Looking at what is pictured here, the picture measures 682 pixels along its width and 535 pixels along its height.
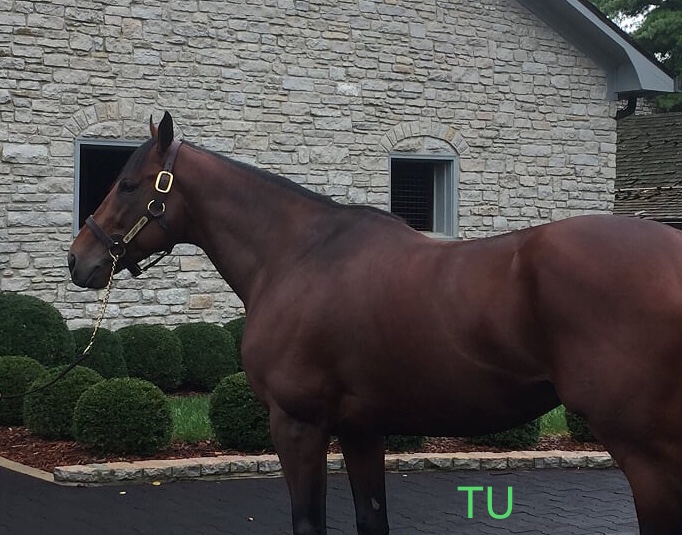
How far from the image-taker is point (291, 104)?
13.0 metres

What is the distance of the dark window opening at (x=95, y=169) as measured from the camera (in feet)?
39.7

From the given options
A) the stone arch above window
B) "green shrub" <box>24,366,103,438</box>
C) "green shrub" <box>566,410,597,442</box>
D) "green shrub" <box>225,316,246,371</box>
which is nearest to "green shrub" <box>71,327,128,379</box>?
"green shrub" <box>225,316,246,371</box>

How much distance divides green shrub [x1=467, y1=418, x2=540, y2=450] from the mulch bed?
2.2 inches

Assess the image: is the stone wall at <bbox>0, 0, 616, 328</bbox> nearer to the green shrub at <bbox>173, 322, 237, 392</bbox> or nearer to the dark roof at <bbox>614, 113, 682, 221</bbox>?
the green shrub at <bbox>173, 322, 237, 392</bbox>

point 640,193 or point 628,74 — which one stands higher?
point 628,74

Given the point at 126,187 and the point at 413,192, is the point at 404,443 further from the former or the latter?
the point at 413,192

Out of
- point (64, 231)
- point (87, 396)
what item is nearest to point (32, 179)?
point (64, 231)

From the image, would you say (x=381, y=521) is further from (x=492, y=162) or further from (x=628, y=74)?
(x=628, y=74)

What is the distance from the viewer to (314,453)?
3.98 m

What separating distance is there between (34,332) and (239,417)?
12.8ft

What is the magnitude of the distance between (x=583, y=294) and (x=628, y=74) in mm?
12210

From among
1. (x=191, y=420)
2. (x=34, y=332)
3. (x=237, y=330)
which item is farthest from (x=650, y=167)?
(x=34, y=332)

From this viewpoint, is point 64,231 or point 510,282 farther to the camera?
point 64,231

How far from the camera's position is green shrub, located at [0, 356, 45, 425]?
9.04 metres
